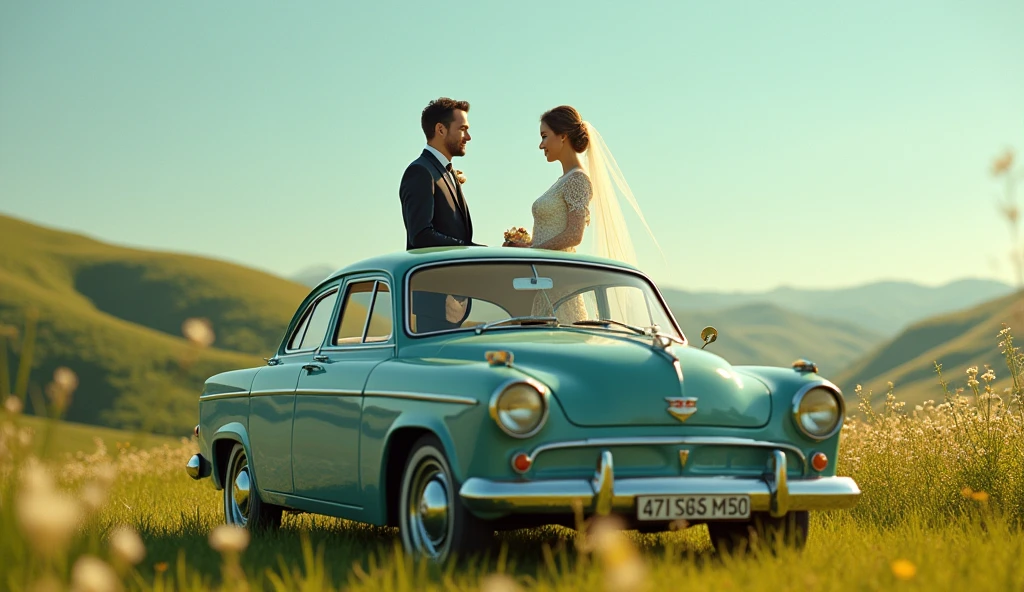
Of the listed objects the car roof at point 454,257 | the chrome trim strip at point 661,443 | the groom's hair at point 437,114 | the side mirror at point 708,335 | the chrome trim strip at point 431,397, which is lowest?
the chrome trim strip at point 661,443

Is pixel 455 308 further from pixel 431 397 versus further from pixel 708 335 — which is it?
pixel 708 335

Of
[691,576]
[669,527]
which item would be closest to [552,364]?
[669,527]

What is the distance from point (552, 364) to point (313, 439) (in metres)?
1.69

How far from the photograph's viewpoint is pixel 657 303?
6.74 m

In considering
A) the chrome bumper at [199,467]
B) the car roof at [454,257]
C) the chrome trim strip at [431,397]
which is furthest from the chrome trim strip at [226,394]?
the chrome trim strip at [431,397]

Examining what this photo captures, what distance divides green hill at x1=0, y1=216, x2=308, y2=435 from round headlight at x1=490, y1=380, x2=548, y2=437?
8706cm

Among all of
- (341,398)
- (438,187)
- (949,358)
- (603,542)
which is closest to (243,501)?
(341,398)

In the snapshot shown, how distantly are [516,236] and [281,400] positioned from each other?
7.46 feet

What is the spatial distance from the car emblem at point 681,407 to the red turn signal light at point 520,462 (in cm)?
76

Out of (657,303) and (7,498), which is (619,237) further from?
(7,498)

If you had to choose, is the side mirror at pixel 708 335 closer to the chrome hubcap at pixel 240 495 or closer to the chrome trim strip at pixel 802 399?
the chrome trim strip at pixel 802 399

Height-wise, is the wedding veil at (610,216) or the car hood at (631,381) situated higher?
the wedding veil at (610,216)

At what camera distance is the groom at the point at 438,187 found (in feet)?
26.7

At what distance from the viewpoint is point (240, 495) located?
7.30m
